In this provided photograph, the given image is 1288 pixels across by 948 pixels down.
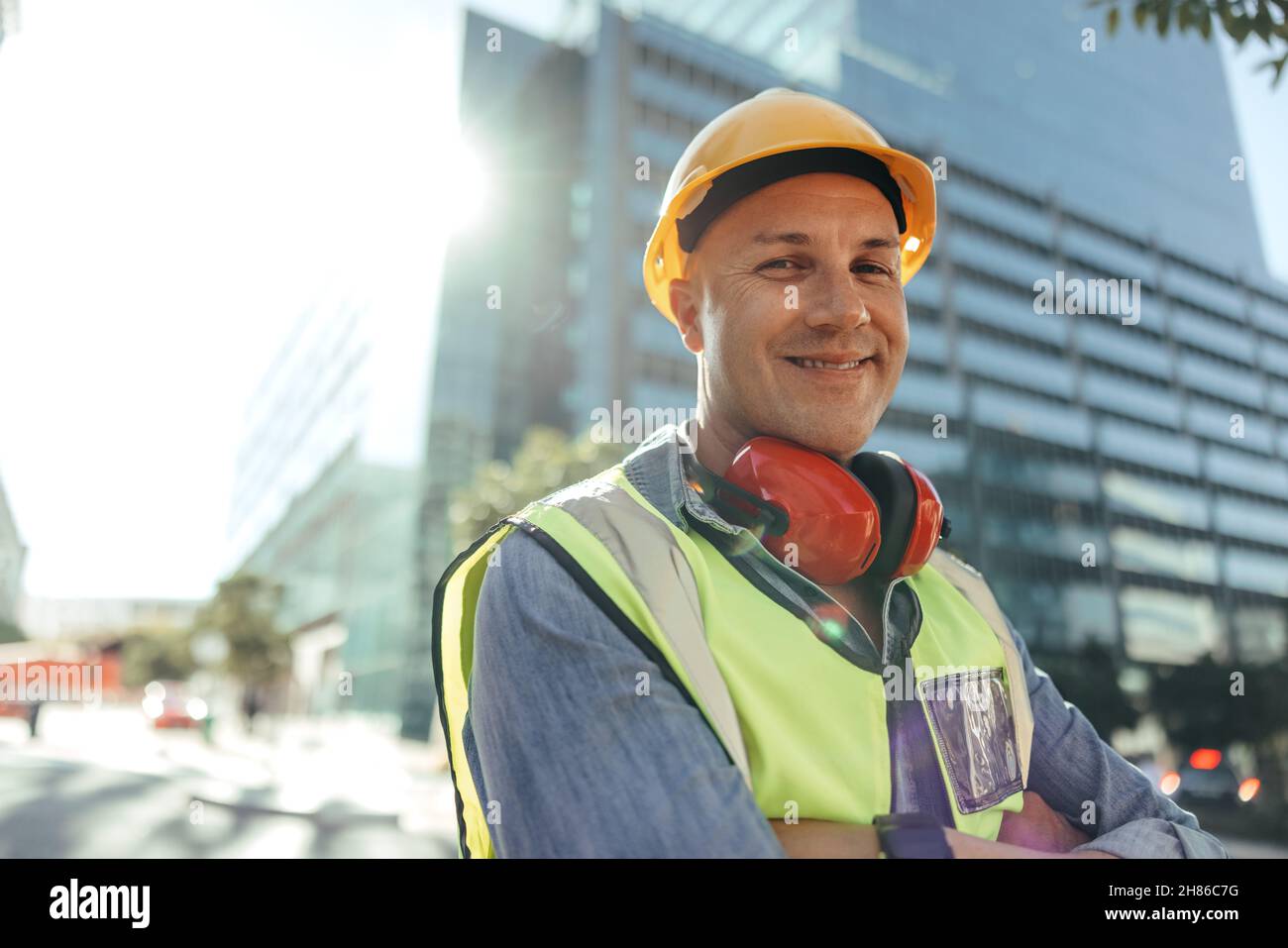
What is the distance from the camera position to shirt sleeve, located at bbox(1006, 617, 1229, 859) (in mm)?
1387

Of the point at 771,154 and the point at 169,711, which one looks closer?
the point at 771,154

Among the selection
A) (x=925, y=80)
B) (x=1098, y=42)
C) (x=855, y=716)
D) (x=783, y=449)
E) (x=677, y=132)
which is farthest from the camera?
(x=1098, y=42)

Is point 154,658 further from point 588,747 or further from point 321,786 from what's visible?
point 588,747

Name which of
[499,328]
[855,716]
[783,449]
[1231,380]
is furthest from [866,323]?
[1231,380]

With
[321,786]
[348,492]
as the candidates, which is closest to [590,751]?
[321,786]

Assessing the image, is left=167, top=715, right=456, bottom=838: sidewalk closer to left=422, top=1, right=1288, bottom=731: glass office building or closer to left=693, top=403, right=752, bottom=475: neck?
left=693, top=403, right=752, bottom=475: neck

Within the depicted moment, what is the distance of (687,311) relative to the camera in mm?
1672

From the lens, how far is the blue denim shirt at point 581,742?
38.7 inches

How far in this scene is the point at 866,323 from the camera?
145cm

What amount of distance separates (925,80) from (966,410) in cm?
2283

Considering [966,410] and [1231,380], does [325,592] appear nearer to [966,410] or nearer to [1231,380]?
[966,410]

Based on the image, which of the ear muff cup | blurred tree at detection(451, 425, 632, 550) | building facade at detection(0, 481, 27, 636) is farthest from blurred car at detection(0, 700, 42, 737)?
the ear muff cup

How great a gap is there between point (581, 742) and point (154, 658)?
67.7 metres

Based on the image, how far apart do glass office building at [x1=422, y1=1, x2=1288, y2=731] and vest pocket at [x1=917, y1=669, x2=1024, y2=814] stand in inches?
1451
